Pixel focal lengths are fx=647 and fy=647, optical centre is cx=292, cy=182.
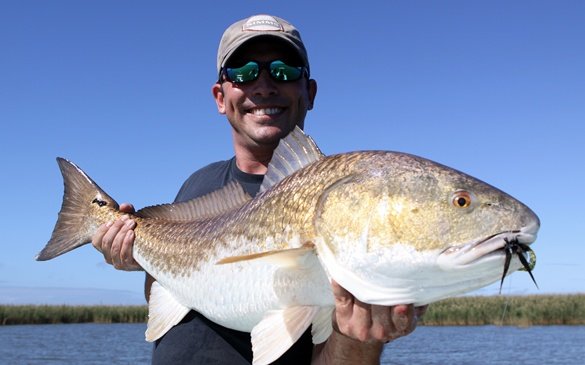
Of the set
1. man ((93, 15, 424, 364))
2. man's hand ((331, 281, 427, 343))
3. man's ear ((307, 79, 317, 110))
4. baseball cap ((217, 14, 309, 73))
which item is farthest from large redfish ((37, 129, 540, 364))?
man's ear ((307, 79, 317, 110))

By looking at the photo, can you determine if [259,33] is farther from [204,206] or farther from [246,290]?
[246,290]

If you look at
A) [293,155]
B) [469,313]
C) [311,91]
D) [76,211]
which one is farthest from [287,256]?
[469,313]

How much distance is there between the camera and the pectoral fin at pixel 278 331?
11.1 ft

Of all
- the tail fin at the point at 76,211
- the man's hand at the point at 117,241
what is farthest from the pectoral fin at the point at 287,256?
the tail fin at the point at 76,211

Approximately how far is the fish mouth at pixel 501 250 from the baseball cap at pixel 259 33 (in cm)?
289

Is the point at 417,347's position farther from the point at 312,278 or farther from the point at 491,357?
the point at 312,278

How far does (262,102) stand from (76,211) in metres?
1.74

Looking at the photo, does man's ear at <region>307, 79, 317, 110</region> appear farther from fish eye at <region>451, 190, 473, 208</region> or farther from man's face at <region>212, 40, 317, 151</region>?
fish eye at <region>451, 190, 473, 208</region>

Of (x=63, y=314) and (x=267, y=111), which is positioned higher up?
(x=267, y=111)

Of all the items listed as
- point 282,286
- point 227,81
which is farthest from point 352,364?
point 227,81

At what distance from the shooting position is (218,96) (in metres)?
5.70

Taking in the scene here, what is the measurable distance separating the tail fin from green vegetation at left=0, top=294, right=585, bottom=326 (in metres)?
28.3

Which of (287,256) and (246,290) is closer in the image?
(287,256)

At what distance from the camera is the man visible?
4.45m
